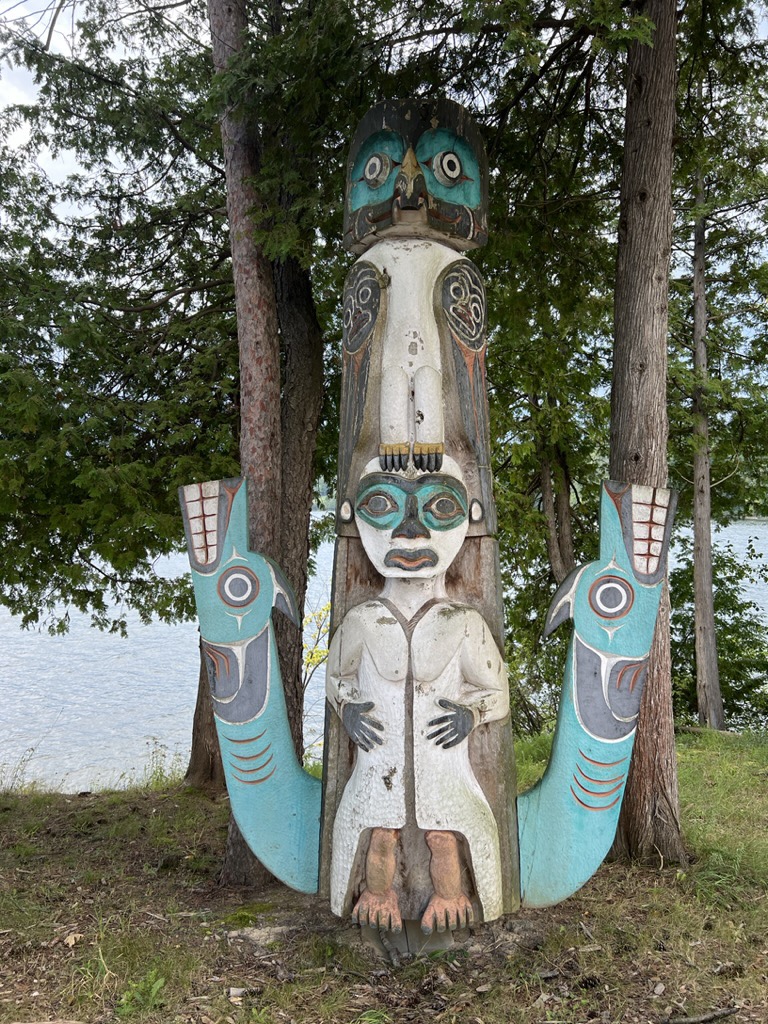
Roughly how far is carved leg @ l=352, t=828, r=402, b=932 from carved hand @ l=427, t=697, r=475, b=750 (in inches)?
17.7

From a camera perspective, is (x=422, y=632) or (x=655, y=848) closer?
(x=422, y=632)

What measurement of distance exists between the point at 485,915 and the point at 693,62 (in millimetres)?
5845

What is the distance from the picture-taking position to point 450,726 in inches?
146

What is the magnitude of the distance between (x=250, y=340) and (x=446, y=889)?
3415 millimetres

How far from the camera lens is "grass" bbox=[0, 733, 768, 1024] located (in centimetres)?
361

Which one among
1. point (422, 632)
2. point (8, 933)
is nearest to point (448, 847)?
point (422, 632)

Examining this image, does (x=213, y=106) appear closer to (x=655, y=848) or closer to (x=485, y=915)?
(x=485, y=915)

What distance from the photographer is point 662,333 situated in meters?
5.15

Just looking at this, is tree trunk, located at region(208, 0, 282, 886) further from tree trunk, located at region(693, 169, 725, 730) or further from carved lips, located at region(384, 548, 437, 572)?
tree trunk, located at region(693, 169, 725, 730)

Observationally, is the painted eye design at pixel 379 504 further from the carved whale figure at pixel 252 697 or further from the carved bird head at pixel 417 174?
the carved bird head at pixel 417 174

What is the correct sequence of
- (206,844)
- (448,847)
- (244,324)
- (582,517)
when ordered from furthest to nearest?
(582,517)
(206,844)
(244,324)
(448,847)

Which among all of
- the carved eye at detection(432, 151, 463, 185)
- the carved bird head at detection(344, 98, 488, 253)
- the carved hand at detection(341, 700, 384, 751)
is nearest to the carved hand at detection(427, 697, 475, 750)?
the carved hand at detection(341, 700, 384, 751)

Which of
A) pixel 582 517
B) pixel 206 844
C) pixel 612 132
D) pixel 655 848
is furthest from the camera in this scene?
pixel 582 517

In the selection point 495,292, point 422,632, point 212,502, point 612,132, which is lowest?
point 422,632
